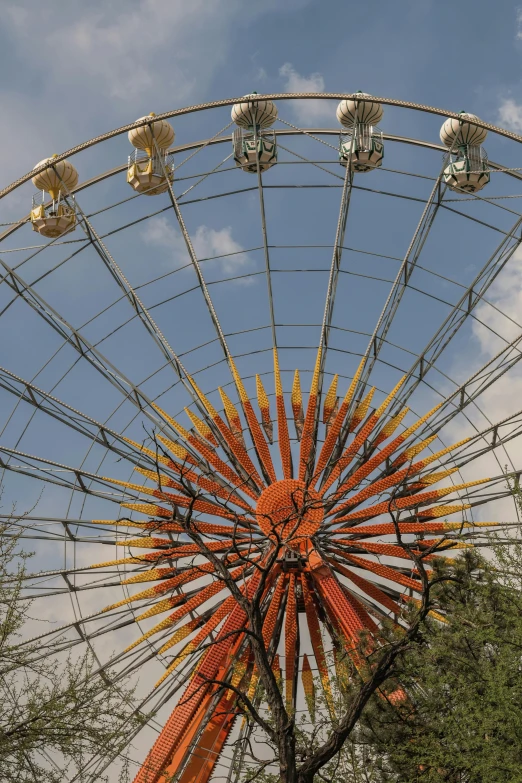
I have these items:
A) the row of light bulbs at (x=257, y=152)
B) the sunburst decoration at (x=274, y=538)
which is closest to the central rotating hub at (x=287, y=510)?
the sunburst decoration at (x=274, y=538)

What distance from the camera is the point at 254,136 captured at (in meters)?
27.0

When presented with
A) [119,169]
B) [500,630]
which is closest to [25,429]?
[119,169]

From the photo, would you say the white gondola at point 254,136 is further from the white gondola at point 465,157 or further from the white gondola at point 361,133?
the white gondola at point 465,157

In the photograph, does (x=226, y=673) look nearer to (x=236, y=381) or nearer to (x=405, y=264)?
(x=236, y=381)

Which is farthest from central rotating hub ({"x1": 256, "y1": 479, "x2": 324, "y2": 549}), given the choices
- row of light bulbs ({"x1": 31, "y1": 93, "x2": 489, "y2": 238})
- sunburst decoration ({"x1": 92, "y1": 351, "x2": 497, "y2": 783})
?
row of light bulbs ({"x1": 31, "y1": 93, "x2": 489, "y2": 238})

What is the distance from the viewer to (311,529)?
70.2 ft

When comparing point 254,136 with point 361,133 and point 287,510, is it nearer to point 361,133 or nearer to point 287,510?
point 361,133

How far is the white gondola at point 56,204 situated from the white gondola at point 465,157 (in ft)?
33.8

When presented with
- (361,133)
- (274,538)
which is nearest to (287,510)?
(274,538)

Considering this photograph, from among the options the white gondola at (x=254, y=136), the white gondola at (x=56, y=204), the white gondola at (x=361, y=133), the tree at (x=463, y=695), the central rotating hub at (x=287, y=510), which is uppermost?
the white gondola at (x=361, y=133)

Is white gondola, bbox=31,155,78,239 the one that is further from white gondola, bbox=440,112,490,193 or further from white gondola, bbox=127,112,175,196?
white gondola, bbox=440,112,490,193

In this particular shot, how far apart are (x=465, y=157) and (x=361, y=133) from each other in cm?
292

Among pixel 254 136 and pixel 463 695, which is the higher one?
pixel 254 136

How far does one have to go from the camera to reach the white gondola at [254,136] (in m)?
26.5
